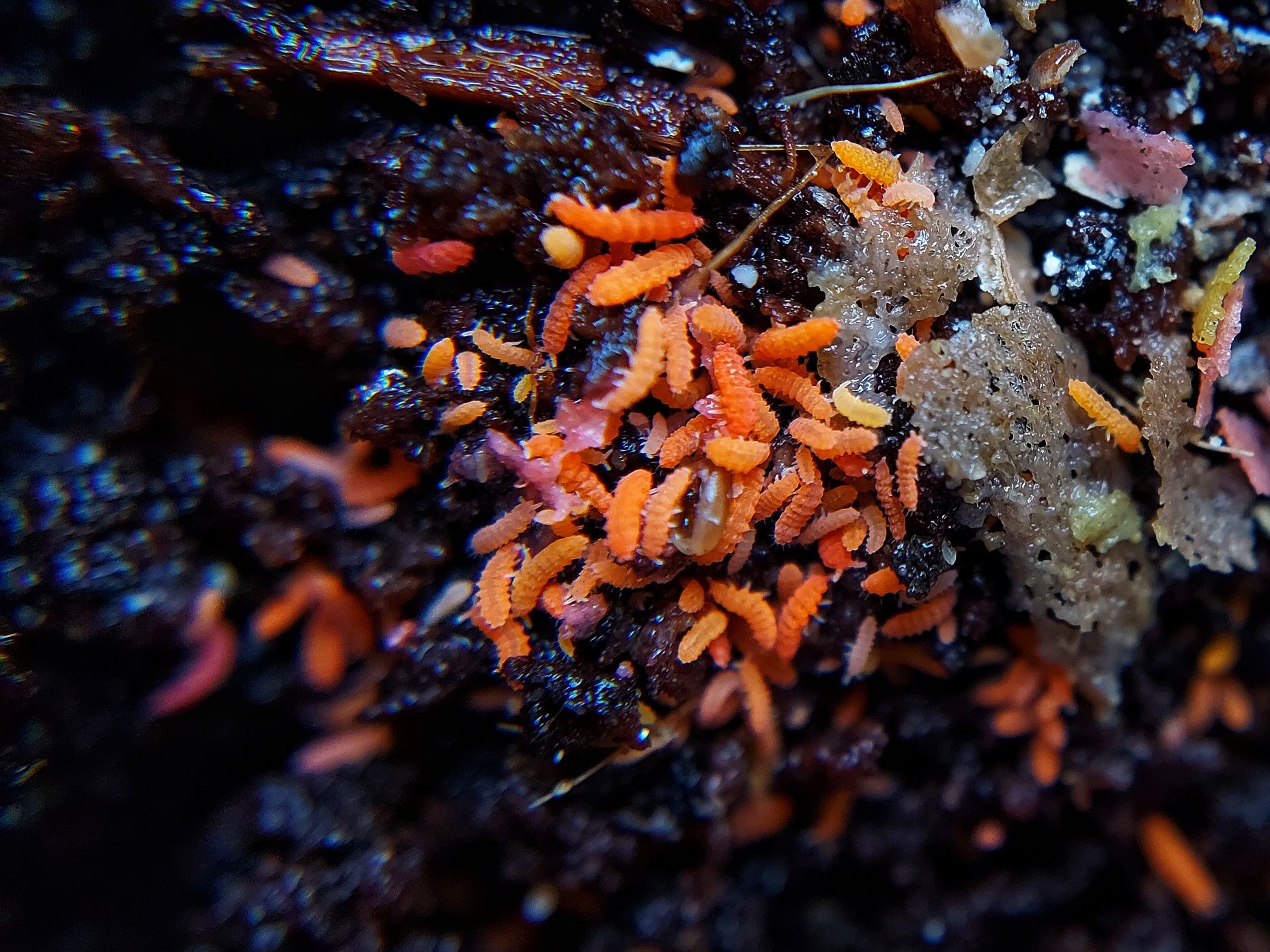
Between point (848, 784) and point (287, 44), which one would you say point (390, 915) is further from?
point (287, 44)

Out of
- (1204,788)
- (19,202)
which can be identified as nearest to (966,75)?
(19,202)

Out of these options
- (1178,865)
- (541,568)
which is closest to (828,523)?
(541,568)

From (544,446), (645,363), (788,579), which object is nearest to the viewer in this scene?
(645,363)

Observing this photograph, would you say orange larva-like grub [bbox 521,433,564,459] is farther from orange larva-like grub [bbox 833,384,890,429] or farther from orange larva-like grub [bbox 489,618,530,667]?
orange larva-like grub [bbox 833,384,890,429]

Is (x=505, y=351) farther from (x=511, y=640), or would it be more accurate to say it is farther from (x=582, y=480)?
(x=511, y=640)

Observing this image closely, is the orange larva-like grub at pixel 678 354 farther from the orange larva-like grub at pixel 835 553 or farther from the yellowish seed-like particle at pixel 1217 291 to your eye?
the yellowish seed-like particle at pixel 1217 291

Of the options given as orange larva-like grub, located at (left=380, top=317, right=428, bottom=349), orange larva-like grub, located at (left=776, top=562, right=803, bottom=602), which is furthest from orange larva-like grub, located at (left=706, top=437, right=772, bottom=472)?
orange larva-like grub, located at (left=380, top=317, right=428, bottom=349)
